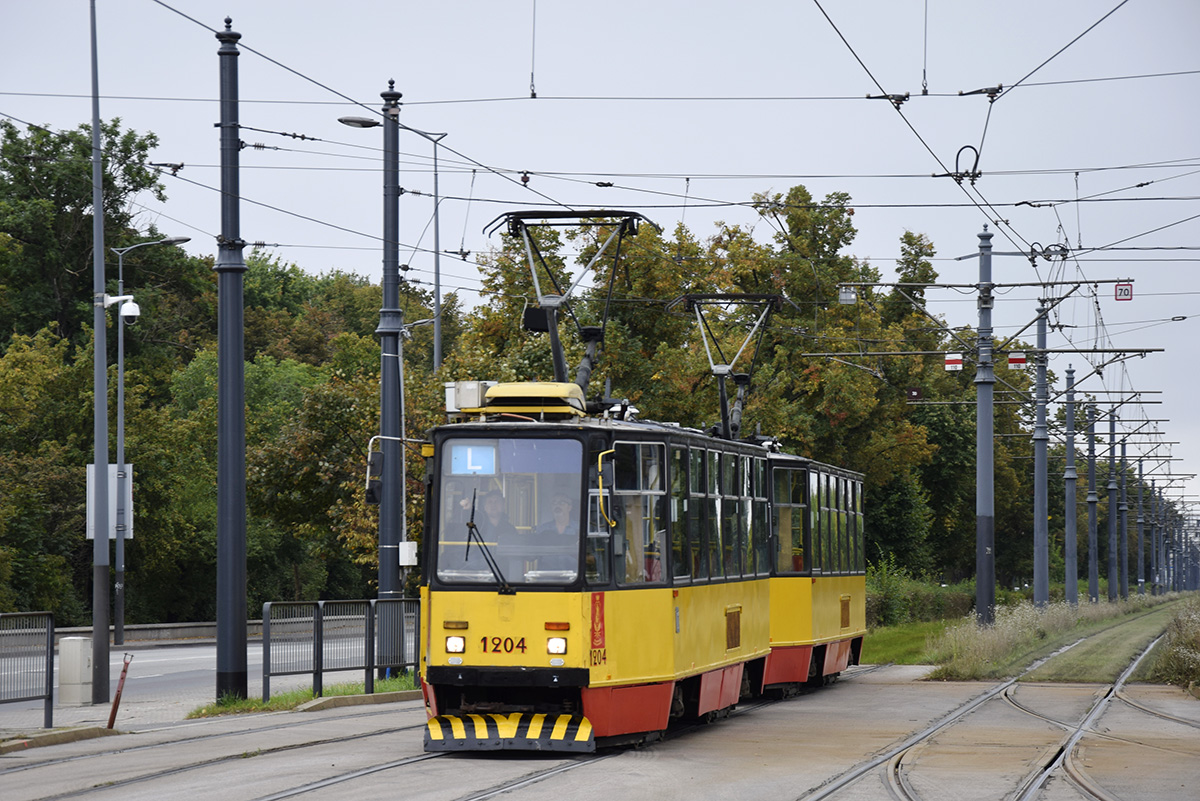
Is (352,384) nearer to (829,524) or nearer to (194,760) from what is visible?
(829,524)

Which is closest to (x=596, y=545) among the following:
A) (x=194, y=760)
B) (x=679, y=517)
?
(x=679, y=517)

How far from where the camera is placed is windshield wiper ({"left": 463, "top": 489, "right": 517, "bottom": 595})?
13.8m

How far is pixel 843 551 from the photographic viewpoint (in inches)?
963

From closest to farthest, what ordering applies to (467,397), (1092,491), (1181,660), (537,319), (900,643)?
(467,397), (537,319), (1181,660), (900,643), (1092,491)

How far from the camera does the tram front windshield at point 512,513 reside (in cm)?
1391

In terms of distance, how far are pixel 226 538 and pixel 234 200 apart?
12.2ft

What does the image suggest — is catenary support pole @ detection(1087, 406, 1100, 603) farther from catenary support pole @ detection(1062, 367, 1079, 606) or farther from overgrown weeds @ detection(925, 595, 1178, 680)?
overgrown weeds @ detection(925, 595, 1178, 680)

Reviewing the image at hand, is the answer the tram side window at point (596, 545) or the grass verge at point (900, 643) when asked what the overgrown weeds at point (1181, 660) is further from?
the tram side window at point (596, 545)

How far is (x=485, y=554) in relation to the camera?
551 inches

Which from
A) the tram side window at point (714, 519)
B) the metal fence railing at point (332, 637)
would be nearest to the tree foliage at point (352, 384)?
the metal fence railing at point (332, 637)

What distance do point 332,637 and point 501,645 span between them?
693cm

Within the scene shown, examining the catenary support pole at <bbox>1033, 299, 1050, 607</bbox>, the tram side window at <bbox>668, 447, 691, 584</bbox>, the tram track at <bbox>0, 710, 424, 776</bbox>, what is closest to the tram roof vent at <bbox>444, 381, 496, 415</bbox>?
the tram side window at <bbox>668, 447, 691, 584</bbox>

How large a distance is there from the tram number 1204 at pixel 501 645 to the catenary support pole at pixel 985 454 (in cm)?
1681

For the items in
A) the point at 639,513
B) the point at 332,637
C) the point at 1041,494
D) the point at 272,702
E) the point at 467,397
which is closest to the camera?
the point at 639,513
